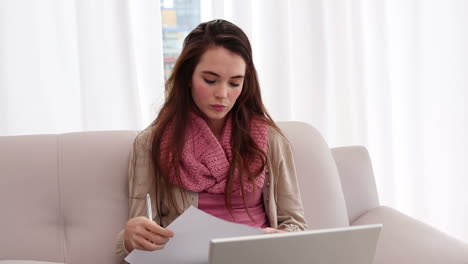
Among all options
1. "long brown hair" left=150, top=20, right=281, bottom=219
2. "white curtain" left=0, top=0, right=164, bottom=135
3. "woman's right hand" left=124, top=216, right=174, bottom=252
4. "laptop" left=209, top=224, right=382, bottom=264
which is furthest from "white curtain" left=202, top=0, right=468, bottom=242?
"laptop" left=209, top=224, right=382, bottom=264

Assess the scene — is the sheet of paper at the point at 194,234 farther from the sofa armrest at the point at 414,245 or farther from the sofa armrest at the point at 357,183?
the sofa armrest at the point at 357,183

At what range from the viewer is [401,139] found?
2471 millimetres

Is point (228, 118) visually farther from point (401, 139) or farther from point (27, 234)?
point (401, 139)

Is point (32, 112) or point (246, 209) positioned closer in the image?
point (246, 209)

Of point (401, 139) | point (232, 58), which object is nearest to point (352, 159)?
point (232, 58)

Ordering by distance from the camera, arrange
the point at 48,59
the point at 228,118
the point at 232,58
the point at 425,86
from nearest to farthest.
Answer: the point at 232,58 < the point at 228,118 < the point at 48,59 < the point at 425,86

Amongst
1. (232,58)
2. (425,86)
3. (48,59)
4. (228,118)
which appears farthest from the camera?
(425,86)

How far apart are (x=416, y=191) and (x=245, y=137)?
124 centimetres

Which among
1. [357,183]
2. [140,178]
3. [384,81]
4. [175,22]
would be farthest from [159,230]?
[384,81]

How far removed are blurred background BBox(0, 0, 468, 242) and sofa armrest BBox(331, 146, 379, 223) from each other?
559mm

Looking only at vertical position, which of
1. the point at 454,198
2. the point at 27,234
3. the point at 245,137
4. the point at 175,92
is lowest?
the point at 454,198

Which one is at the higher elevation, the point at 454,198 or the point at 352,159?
the point at 352,159

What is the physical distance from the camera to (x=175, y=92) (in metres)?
1.49

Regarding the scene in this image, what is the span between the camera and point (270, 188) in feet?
4.90
